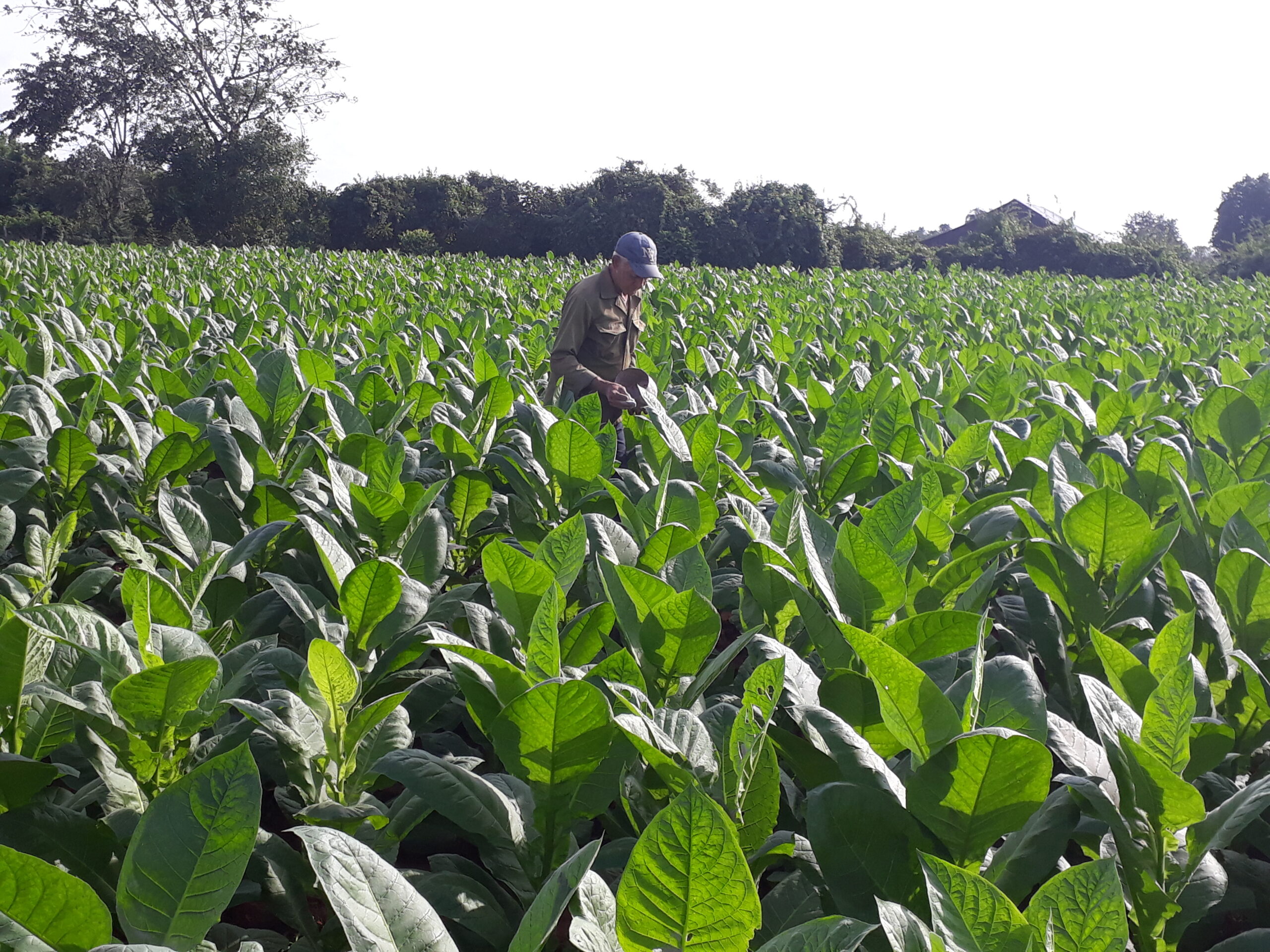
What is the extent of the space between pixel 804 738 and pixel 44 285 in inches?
397

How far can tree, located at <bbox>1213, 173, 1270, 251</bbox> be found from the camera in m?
59.1

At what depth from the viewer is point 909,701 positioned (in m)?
1.05

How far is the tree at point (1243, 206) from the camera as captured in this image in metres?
59.1

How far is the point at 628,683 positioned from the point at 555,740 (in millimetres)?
231

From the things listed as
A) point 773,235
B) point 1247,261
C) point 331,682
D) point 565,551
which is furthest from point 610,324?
point 1247,261

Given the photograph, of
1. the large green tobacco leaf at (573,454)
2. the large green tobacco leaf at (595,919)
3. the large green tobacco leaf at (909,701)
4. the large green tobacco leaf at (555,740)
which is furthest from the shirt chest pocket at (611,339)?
the large green tobacco leaf at (595,919)

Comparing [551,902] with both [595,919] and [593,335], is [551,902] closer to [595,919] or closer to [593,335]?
[595,919]

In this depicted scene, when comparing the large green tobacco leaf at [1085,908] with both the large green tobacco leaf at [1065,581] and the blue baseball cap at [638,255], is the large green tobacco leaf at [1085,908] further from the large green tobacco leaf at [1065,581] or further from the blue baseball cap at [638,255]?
the blue baseball cap at [638,255]

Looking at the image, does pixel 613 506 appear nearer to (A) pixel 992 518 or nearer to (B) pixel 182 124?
(A) pixel 992 518

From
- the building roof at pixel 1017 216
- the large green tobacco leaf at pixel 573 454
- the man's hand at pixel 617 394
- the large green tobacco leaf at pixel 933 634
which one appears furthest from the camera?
the building roof at pixel 1017 216

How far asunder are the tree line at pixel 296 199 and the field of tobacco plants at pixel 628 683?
93.1 feet

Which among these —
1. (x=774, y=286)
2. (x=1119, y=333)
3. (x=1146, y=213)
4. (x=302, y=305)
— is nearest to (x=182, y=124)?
(x=774, y=286)

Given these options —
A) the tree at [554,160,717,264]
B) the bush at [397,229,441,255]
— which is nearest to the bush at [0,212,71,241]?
the bush at [397,229,441,255]

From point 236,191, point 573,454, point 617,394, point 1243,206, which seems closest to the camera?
point 573,454
